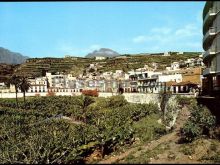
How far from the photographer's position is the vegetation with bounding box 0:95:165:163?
34531 millimetres

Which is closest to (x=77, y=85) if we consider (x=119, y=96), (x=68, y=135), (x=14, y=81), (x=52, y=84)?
(x=52, y=84)

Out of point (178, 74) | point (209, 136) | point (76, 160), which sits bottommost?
point (76, 160)

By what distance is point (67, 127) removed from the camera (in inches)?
2336

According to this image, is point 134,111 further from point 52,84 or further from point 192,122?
point 52,84

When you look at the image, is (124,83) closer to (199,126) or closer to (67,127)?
(67,127)

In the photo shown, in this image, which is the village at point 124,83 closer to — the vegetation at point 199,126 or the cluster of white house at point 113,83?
the cluster of white house at point 113,83

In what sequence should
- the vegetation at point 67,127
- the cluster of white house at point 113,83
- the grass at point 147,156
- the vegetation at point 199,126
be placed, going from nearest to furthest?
1. the grass at point 147,156
2. the vegetation at point 199,126
3. the vegetation at point 67,127
4. the cluster of white house at point 113,83

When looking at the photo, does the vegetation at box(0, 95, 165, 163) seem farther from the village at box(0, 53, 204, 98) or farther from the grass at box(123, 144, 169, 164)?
the village at box(0, 53, 204, 98)

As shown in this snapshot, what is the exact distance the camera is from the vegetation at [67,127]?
1359 inches

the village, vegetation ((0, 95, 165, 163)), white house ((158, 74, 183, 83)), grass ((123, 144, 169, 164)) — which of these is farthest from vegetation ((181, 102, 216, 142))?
white house ((158, 74, 183, 83))

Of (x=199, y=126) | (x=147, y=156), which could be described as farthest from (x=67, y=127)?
(x=147, y=156)

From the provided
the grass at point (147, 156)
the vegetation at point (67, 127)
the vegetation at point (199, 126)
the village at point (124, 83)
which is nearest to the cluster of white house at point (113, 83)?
the village at point (124, 83)

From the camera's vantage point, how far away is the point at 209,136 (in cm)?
2923

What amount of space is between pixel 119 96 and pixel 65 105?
1419cm
